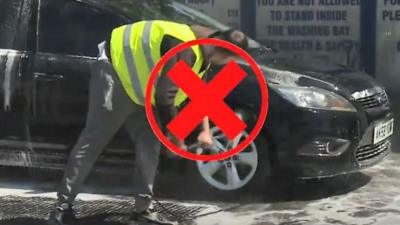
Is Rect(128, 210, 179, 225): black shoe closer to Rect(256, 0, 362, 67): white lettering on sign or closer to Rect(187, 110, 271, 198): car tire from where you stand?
Rect(187, 110, 271, 198): car tire

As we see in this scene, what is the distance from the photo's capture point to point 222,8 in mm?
9523

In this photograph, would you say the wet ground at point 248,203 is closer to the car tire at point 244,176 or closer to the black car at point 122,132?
the car tire at point 244,176

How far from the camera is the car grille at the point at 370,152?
5637 millimetres

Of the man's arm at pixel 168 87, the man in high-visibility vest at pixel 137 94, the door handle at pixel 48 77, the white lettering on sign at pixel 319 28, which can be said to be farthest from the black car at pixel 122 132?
the white lettering on sign at pixel 319 28

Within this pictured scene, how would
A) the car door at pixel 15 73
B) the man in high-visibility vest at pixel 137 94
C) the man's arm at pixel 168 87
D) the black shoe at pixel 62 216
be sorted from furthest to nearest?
the car door at pixel 15 73, the black shoe at pixel 62 216, the man in high-visibility vest at pixel 137 94, the man's arm at pixel 168 87

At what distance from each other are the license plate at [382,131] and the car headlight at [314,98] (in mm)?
387

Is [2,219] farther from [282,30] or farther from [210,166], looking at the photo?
[282,30]

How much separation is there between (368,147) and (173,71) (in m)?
2.00

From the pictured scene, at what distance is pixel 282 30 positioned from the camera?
9359 mm

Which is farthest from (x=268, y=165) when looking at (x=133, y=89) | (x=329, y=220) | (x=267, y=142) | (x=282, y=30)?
(x=282, y=30)

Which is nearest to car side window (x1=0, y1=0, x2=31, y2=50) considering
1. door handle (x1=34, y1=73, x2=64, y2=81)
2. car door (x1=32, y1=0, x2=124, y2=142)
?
car door (x1=32, y1=0, x2=124, y2=142)

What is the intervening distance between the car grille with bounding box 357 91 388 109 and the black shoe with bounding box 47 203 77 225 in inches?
89.8

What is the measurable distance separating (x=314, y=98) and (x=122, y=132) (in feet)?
4.68

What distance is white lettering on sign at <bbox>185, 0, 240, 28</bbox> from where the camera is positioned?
9484mm
